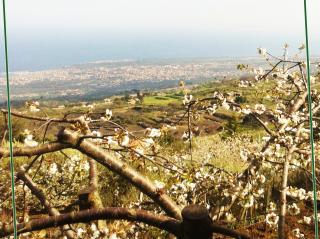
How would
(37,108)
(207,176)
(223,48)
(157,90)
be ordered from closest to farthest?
1. (37,108)
2. (207,176)
3. (223,48)
4. (157,90)

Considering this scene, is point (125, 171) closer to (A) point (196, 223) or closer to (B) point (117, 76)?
(A) point (196, 223)

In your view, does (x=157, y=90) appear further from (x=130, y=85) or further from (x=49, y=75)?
(x=49, y=75)

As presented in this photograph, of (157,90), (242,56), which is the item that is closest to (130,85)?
(157,90)

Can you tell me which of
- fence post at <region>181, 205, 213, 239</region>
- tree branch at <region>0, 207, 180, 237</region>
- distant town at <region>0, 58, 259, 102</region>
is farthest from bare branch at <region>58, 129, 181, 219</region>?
distant town at <region>0, 58, 259, 102</region>

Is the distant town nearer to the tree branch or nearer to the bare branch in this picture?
the bare branch

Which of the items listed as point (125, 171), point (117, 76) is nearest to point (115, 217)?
point (125, 171)
